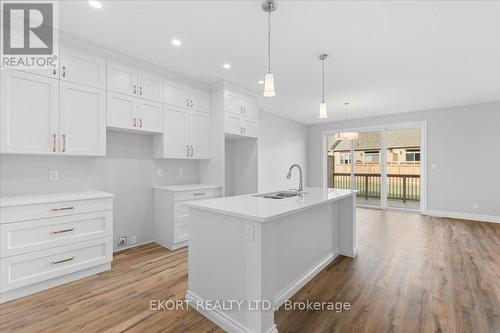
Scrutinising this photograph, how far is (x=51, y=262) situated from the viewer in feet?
7.71

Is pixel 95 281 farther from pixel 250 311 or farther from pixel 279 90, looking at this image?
pixel 279 90

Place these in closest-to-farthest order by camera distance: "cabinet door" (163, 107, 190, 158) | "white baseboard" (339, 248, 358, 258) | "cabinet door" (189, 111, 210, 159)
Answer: "white baseboard" (339, 248, 358, 258)
"cabinet door" (163, 107, 190, 158)
"cabinet door" (189, 111, 210, 159)

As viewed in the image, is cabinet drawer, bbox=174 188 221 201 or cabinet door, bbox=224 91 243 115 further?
cabinet door, bbox=224 91 243 115

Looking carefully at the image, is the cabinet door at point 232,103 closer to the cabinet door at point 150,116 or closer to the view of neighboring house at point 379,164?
the cabinet door at point 150,116

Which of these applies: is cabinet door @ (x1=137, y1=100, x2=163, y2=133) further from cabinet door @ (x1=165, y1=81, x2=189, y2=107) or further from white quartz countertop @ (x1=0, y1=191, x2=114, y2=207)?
white quartz countertop @ (x1=0, y1=191, x2=114, y2=207)

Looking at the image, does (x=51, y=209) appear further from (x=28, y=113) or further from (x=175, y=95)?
(x=175, y=95)

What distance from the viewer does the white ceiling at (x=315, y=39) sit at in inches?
84.4

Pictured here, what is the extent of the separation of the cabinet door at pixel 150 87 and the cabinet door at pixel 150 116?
9cm

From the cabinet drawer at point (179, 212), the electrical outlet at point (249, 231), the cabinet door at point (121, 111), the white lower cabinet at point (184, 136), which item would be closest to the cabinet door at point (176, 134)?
the white lower cabinet at point (184, 136)

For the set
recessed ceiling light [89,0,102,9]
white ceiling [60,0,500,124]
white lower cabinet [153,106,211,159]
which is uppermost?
recessed ceiling light [89,0,102,9]

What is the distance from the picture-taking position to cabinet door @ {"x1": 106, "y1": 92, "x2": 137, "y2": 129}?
296 centimetres

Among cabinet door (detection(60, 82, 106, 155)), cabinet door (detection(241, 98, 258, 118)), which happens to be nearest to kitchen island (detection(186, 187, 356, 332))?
cabinet door (detection(60, 82, 106, 155))

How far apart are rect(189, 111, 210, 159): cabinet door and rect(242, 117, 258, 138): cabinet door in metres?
0.69

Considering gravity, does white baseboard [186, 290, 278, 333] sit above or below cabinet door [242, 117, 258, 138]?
below
